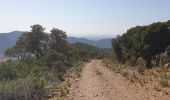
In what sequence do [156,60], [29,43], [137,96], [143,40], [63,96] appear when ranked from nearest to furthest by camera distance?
[137,96], [63,96], [156,60], [143,40], [29,43]

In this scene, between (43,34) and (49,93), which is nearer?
(49,93)

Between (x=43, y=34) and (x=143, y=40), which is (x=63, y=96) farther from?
(x=43, y=34)

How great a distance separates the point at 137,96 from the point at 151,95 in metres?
0.71

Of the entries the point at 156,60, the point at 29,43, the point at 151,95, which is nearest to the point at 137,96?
the point at 151,95

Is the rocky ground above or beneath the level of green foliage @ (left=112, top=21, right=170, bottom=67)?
beneath

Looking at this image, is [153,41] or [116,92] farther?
[153,41]

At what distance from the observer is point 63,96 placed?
62.3ft

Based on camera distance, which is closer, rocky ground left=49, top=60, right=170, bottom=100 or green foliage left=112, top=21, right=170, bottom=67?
rocky ground left=49, top=60, right=170, bottom=100

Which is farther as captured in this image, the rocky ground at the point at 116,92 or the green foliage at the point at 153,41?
the green foliage at the point at 153,41

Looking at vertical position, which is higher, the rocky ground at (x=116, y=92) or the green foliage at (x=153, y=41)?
the green foliage at (x=153, y=41)

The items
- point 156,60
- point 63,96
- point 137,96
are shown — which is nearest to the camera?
point 137,96

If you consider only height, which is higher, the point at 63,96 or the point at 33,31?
the point at 33,31

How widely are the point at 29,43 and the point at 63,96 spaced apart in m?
44.9

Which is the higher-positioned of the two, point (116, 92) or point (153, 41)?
point (153, 41)
